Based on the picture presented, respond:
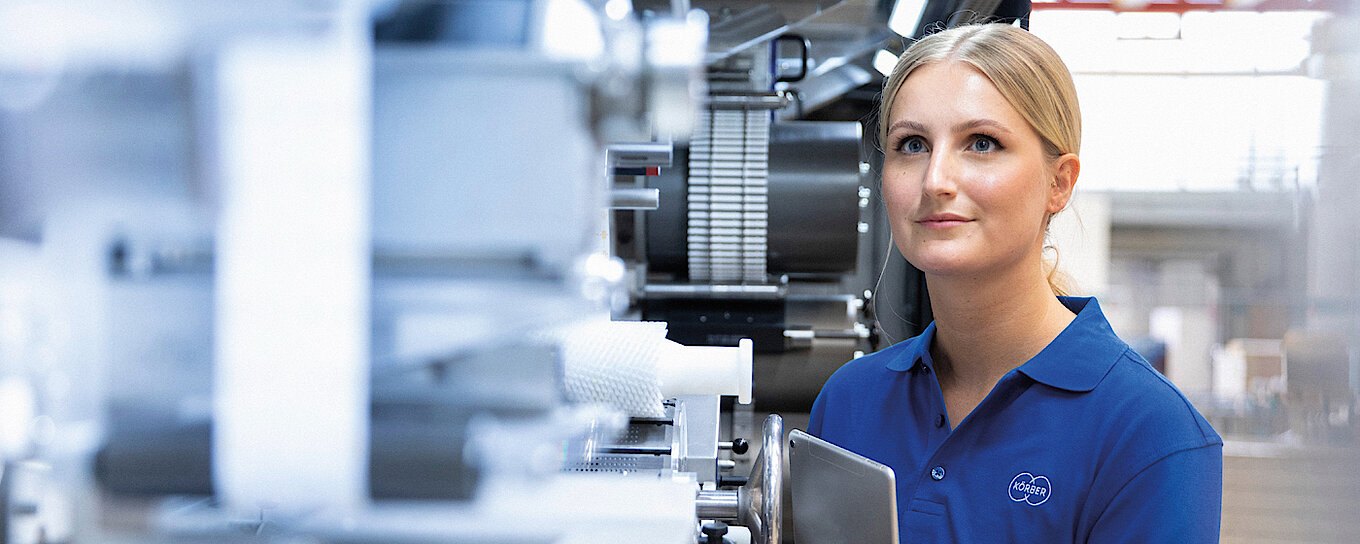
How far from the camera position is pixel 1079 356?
739mm

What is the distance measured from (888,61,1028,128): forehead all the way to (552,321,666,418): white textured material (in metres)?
0.38

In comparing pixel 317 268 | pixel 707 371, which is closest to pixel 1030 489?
pixel 707 371

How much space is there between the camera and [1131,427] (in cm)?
66

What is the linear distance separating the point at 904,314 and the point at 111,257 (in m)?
1.87

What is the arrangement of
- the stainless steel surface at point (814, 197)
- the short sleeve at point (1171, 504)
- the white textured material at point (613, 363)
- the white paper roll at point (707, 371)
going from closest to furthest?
the white textured material at point (613, 363)
the white paper roll at point (707, 371)
the short sleeve at point (1171, 504)
the stainless steel surface at point (814, 197)

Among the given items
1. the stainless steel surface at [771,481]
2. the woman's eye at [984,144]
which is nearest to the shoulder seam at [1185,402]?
the woman's eye at [984,144]

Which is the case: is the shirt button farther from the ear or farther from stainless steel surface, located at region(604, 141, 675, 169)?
stainless steel surface, located at region(604, 141, 675, 169)

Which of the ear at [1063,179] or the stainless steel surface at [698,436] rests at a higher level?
the ear at [1063,179]

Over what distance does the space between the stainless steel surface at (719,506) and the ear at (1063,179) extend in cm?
37

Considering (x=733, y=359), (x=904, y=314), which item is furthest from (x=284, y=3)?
(x=904, y=314)

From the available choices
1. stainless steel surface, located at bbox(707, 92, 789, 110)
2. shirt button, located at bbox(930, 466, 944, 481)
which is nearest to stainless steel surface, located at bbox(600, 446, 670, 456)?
shirt button, located at bbox(930, 466, 944, 481)

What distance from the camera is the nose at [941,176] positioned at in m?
0.64

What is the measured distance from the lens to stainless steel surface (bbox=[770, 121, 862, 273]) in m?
1.75

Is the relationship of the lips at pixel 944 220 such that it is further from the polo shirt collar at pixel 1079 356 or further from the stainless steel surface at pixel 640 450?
the stainless steel surface at pixel 640 450
